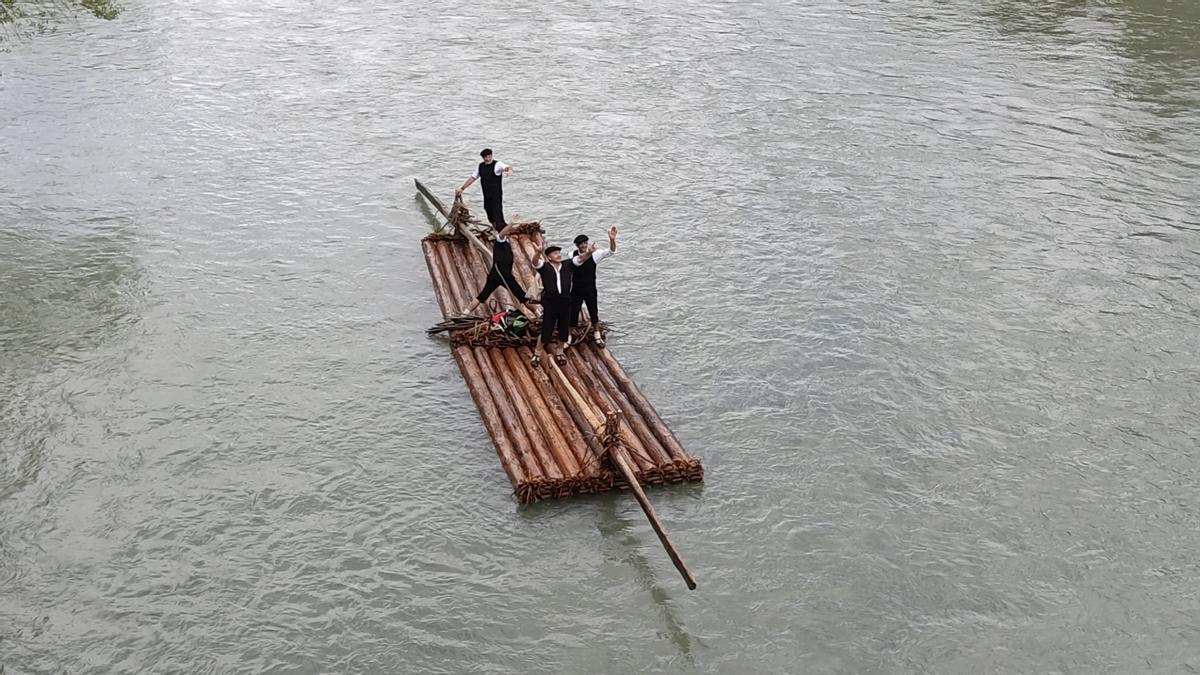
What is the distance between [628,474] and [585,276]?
4485 millimetres

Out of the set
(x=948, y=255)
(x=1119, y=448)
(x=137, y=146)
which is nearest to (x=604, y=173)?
(x=948, y=255)

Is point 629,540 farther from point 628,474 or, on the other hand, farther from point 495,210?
point 495,210

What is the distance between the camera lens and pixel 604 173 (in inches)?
1073

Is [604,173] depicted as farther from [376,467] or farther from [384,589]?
[384,589]

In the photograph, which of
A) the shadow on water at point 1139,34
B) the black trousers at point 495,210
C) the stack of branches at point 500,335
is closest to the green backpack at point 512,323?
the stack of branches at point 500,335

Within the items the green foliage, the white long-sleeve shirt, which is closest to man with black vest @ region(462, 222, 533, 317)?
the white long-sleeve shirt

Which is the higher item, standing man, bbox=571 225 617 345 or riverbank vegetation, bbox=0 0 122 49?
riverbank vegetation, bbox=0 0 122 49

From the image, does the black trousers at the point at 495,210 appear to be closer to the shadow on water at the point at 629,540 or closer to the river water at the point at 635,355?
the river water at the point at 635,355

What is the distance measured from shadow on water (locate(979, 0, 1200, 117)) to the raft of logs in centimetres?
2092

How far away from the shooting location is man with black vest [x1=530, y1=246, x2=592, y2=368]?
59.3 feet

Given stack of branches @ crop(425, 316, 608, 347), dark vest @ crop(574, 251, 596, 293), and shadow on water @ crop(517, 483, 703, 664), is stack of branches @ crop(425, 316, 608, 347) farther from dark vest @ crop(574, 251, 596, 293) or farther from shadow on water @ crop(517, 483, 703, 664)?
shadow on water @ crop(517, 483, 703, 664)

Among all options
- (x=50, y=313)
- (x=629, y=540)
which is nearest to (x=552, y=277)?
(x=629, y=540)

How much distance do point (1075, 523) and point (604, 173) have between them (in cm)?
1480

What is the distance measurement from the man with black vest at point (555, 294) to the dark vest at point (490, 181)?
4478 mm
